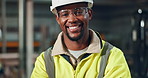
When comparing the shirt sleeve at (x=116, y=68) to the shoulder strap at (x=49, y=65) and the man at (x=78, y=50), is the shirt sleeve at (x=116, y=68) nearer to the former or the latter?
the man at (x=78, y=50)

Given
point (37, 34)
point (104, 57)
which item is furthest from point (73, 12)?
point (37, 34)

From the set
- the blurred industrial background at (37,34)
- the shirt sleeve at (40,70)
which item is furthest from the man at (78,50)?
the blurred industrial background at (37,34)

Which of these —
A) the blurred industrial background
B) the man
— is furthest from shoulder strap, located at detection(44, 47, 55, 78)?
the blurred industrial background

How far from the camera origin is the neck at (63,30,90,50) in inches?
48.8

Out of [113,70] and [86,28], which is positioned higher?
[86,28]

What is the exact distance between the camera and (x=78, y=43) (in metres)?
1.24

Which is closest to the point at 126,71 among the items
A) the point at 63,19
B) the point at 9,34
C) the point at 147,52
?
the point at 63,19

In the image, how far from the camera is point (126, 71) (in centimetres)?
122

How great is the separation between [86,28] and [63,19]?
0.12 m

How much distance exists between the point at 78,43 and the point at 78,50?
4 cm

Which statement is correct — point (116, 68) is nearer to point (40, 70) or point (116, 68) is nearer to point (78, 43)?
point (78, 43)

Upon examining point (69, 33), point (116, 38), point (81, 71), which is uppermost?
point (69, 33)

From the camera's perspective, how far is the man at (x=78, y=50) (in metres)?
1.17

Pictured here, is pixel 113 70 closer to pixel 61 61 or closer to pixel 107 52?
pixel 107 52
